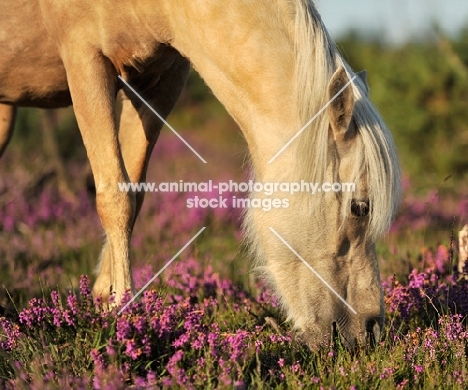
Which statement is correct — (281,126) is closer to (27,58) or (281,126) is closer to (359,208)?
(359,208)

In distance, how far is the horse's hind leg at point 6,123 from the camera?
207 inches

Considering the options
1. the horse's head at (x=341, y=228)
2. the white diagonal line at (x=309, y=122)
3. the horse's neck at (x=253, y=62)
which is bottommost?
the horse's head at (x=341, y=228)

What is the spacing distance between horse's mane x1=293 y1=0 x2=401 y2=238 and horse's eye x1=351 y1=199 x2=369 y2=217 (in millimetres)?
29

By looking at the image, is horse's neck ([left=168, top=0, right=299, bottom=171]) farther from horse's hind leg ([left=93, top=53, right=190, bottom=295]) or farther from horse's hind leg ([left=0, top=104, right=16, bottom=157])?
horse's hind leg ([left=0, top=104, right=16, bottom=157])

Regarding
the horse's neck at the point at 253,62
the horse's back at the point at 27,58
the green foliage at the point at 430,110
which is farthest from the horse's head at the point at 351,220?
the green foliage at the point at 430,110

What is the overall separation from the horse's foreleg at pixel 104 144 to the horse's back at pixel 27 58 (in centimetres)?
54

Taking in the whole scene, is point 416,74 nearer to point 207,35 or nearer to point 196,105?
point 207,35

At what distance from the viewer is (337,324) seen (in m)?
3.39

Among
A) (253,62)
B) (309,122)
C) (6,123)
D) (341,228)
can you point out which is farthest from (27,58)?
(341,228)

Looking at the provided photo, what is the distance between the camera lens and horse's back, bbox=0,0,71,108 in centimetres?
441

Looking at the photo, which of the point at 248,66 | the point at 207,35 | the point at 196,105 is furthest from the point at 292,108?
the point at 196,105

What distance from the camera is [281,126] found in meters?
3.44

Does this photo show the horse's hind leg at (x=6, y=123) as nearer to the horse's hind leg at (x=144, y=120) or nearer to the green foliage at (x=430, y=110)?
the horse's hind leg at (x=144, y=120)

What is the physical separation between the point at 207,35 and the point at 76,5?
→ 796mm
